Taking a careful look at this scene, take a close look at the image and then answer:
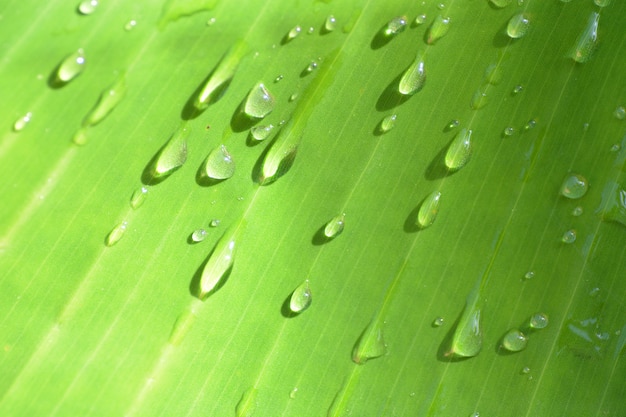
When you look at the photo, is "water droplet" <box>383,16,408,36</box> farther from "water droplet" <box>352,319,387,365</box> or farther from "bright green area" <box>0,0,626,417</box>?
"water droplet" <box>352,319,387,365</box>

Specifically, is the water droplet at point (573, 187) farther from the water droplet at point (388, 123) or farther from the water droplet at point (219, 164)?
the water droplet at point (219, 164)

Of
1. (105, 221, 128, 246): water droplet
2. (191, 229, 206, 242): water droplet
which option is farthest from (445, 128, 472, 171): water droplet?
(105, 221, 128, 246): water droplet

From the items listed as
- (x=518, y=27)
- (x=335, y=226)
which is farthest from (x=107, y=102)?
Result: (x=518, y=27)

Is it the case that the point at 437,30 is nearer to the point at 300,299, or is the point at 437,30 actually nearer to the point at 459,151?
the point at 459,151

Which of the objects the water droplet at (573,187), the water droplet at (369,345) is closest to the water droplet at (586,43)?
the water droplet at (573,187)

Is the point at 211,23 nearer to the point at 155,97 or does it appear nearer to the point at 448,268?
the point at 155,97
